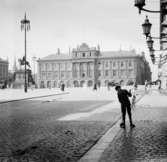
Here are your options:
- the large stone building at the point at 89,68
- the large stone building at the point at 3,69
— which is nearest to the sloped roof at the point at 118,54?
the large stone building at the point at 89,68

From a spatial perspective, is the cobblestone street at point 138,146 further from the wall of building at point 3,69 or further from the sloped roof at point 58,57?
the wall of building at point 3,69

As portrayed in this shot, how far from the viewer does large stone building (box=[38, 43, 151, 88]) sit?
98875 millimetres

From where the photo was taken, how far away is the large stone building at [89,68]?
324ft

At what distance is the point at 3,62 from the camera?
135 m

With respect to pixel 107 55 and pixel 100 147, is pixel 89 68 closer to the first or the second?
pixel 107 55

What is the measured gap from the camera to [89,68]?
104m

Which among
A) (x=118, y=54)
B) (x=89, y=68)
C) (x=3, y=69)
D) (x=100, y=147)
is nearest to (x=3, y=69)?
(x=3, y=69)

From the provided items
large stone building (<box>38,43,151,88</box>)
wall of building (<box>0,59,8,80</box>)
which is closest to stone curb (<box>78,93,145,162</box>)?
large stone building (<box>38,43,151,88</box>)

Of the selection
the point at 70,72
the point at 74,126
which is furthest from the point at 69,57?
the point at 74,126

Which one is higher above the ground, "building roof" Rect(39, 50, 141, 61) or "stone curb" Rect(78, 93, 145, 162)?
"building roof" Rect(39, 50, 141, 61)

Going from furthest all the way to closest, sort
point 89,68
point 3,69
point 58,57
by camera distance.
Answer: point 3,69 < point 58,57 < point 89,68

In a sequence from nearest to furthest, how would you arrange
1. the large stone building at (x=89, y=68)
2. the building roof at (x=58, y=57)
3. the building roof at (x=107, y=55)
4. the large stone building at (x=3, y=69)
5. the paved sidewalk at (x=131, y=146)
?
the paved sidewalk at (x=131, y=146) → the large stone building at (x=89, y=68) → the building roof at (x=107, y=55) → the building roof at (x=58, y=57) → the large stone building at (x=3, y=69)

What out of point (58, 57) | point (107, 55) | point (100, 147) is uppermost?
point (107, 55)

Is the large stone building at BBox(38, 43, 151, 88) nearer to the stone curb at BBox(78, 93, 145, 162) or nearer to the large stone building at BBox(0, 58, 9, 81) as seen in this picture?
the large stone building at BBox(0, 58, 9, 81)
